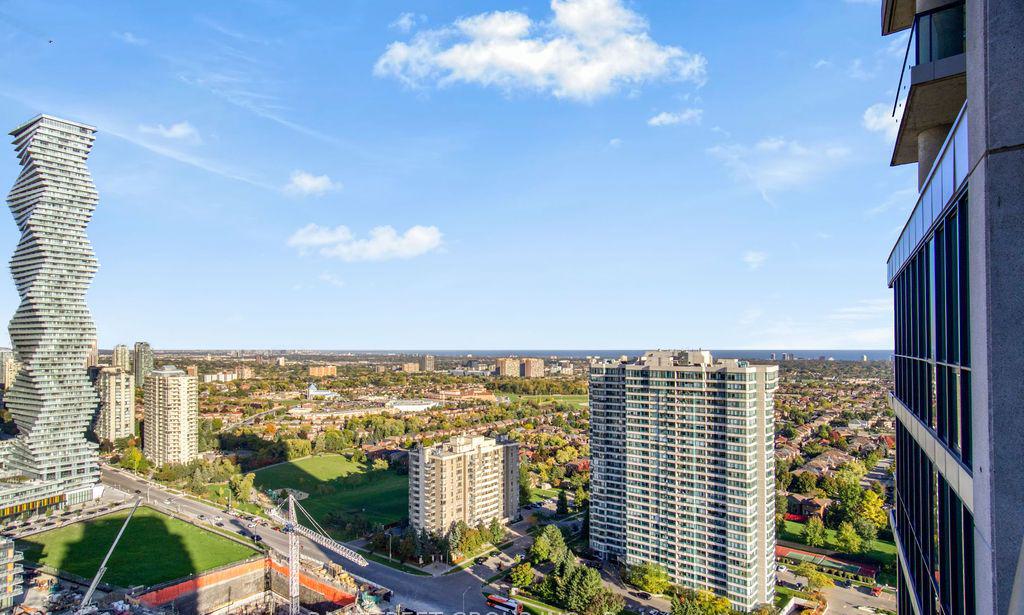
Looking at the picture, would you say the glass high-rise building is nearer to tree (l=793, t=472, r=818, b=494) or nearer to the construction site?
the construction site

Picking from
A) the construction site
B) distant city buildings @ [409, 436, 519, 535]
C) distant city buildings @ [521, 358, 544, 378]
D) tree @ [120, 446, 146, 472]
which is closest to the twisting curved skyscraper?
tree @ [120, 446, 146, 472]

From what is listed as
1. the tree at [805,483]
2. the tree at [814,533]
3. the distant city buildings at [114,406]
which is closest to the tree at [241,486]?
the distant city buildings at [114,406]

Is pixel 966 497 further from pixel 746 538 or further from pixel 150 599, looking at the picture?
pixel 150 599

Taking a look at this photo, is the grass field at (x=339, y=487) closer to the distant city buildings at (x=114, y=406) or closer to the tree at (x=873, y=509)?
the distant city buildings at (x=114, y=406)

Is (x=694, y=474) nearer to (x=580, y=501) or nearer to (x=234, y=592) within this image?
(x=580, y=501)

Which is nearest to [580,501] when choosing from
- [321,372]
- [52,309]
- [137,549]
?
[137,549]

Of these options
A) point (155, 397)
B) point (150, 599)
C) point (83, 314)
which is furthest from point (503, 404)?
point (150, 599)
